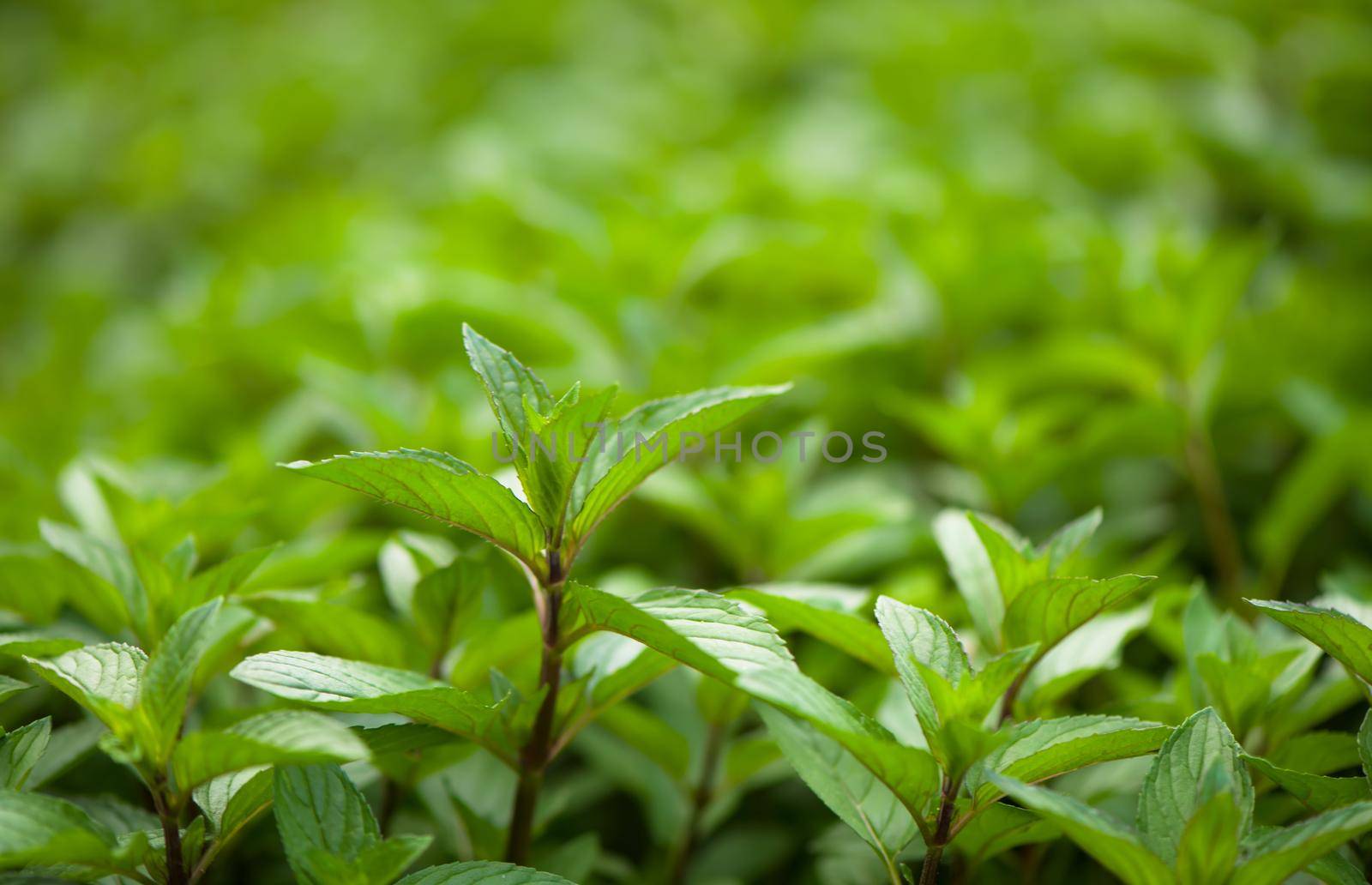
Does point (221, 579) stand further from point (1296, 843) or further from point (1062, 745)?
point (1296, 843)

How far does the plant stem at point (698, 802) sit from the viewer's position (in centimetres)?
99

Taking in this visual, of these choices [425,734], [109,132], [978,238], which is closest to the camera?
[425,734]

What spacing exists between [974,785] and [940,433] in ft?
1.95

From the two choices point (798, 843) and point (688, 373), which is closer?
point (798, 843)

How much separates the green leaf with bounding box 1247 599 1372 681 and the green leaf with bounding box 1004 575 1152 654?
0.10 meters

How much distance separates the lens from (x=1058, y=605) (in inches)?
29.7

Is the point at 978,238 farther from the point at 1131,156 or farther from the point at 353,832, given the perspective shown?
the point at 353,832

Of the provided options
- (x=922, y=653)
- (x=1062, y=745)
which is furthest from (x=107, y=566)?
(x=1062, y=745)

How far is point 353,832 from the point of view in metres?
0.70

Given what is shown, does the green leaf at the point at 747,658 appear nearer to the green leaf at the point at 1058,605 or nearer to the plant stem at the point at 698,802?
the green leaf at the point at 1058,605

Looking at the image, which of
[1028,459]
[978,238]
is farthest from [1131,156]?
[1028,459]

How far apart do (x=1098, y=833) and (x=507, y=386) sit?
1.82 feet

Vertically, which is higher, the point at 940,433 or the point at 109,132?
the point at 109,132

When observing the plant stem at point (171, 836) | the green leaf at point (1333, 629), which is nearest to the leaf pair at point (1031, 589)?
the green leaf at point (1333, 629)
